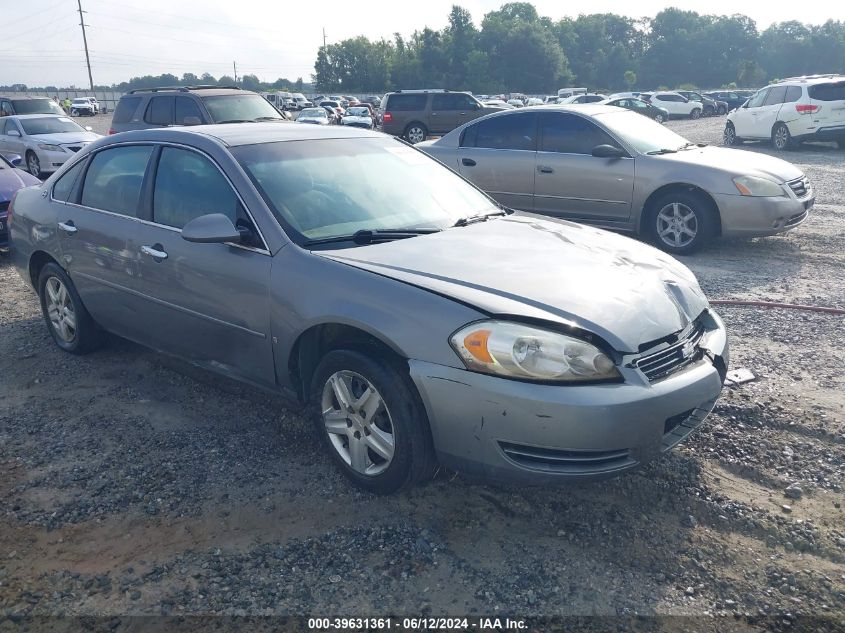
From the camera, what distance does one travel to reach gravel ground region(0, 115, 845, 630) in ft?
8.99

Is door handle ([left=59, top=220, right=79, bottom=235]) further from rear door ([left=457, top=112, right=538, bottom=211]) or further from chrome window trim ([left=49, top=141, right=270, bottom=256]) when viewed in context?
rear door ([left=457, top=112, right=538, bottom=211])

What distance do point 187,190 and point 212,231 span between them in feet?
2.39

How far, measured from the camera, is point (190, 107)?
1248 centimetres

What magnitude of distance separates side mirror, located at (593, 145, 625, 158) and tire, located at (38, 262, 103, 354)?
18.5 ft

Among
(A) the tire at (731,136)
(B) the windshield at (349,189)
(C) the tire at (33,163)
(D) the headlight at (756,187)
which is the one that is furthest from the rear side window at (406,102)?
(B) the windshield at (349,189)

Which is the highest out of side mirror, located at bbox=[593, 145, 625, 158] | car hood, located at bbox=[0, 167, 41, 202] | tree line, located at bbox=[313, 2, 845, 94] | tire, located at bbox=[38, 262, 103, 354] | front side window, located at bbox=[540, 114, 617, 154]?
tree line, located at bbox=[313, 2, 845, 94]

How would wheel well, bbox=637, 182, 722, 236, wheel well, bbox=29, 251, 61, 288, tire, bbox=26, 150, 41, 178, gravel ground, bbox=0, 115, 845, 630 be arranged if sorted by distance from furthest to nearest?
tire, bbox=26, 150, 41, 178, wheel well, bbox=637, 182, 722, 236, wheel well, bbox=29, 251, 61, 288, gravel ground, bbox=0, 115, 845, 630

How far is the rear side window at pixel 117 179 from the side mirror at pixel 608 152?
17.5ft

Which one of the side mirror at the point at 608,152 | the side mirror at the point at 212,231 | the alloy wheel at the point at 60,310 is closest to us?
the side mirror at the point at 212,231

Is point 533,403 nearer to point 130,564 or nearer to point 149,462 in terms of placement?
point 130,564

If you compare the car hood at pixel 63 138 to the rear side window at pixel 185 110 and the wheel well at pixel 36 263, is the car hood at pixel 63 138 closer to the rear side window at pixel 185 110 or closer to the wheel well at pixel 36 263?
the rear side window at pixel 185 110

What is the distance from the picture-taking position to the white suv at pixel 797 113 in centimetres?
1797

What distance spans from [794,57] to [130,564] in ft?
428

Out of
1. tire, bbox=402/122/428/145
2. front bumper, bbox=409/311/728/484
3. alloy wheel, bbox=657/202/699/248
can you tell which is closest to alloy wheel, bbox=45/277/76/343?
front bumper, bbox=409/311/728/484
